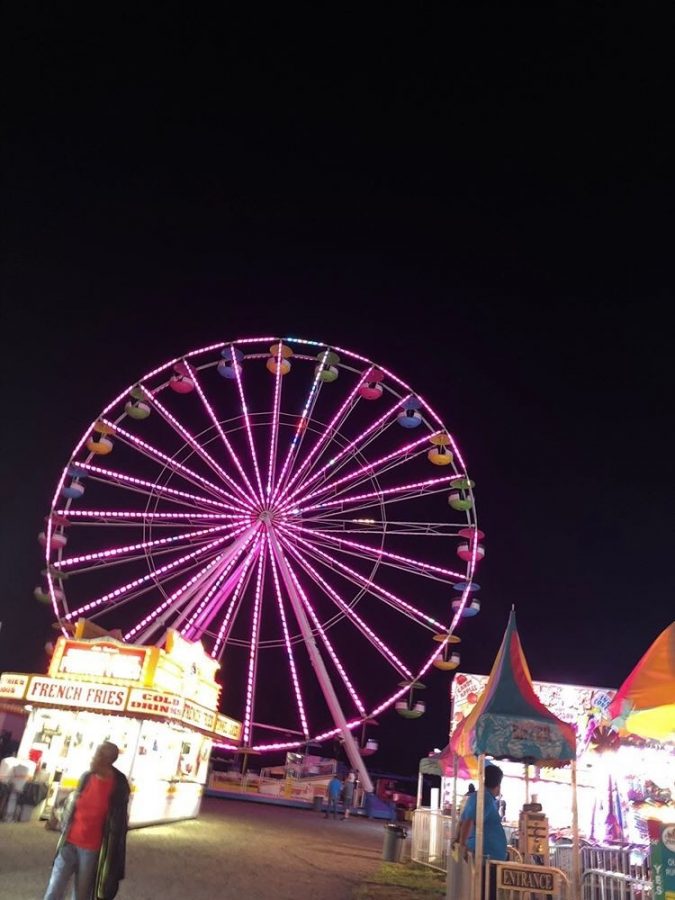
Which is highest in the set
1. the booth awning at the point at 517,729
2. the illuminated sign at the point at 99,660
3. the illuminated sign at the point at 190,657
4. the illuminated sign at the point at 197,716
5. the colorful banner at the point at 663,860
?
the illuminated sign at the point at 190,657

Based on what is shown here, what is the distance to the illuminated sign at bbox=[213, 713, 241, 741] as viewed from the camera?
16531 millimetres

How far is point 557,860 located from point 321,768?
2467 centimetres

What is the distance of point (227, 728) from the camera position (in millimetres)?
17281

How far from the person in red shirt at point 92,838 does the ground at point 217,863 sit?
1.93m

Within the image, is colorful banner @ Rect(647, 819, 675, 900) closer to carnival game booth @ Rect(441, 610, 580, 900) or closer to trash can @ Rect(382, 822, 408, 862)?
carnival game booth @ Rect(441, 610, 580, 900)

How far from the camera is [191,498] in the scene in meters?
18.4

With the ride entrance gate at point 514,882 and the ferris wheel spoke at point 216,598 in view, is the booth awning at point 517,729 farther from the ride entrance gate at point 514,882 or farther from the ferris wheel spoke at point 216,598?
the ferris wheel spoke at point 216,598

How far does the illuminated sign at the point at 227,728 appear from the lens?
16531 millimetres

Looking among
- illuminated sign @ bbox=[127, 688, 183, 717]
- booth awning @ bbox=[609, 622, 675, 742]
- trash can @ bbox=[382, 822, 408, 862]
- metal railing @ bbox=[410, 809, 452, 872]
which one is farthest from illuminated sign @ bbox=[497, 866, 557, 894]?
illuminated sign @ bbox=[127, 688, 183, 717]

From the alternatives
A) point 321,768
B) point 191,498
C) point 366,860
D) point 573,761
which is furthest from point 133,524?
point 321,768

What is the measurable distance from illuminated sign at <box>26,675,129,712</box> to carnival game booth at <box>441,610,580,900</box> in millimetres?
6727

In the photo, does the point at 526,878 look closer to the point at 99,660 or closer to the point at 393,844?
the point at 393,844

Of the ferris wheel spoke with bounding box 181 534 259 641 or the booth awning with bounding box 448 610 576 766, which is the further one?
the ferris wheel spoke with bounding box 181 534 259 641

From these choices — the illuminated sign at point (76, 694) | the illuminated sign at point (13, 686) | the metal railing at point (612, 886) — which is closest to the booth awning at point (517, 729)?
the metal railing at point (612, 886)
